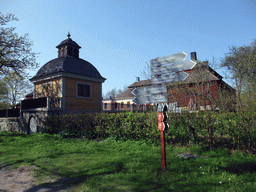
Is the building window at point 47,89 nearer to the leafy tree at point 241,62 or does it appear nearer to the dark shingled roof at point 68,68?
the dark shingled roof at point 68,68

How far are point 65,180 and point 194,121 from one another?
4.79 metres

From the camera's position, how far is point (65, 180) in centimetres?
441

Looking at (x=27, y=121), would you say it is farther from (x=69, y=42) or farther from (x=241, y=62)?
(x=241, y=62)

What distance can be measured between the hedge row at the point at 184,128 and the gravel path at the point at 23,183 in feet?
13.7

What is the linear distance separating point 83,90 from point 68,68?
2661 mm

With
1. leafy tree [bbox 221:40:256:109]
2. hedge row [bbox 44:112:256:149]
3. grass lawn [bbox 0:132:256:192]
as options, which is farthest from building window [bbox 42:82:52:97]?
leafy tree [bbox 221:40:256:109]

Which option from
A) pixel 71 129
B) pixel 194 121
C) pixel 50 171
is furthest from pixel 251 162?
pixel 71 129

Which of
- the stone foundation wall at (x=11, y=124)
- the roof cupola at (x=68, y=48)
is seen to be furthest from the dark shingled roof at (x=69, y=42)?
the stone foundation wall at (x=11, y=124)

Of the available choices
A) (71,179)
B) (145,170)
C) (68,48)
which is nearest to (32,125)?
(68,48)

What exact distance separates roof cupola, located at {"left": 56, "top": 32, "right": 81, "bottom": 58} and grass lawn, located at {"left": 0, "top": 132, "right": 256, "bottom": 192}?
1662 cm

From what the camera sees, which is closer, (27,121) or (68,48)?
(27,121)

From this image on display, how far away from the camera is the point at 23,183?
450cm

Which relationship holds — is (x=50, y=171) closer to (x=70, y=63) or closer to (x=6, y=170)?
(x=6, y=170)

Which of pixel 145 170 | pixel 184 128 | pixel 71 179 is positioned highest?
pixel 184 128
